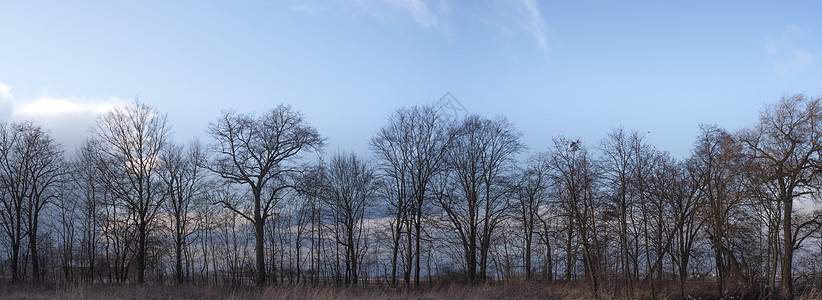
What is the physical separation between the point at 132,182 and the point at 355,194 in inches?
830

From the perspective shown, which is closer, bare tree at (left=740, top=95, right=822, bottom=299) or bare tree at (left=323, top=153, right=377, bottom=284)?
bare tree at (left=740, top=95, right=822, bottom=299)

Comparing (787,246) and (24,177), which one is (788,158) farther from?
(24,177)

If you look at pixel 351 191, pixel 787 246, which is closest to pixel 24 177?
pixel 351 191

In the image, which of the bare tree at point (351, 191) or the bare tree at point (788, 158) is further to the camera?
the bare tree at point (351, 191)

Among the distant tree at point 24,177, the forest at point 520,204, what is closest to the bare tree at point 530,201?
the forest at point 520,204

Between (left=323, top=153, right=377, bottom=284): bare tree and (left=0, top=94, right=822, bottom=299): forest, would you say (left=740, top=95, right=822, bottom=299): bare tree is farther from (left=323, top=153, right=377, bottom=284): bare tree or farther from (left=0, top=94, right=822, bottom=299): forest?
(left=323, top=153, right=377, bottom=284): bare tree

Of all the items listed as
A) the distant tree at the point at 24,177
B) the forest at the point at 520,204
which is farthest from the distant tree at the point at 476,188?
the distant tree at the point at 24,177

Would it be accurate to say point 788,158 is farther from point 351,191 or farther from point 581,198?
point 351,191

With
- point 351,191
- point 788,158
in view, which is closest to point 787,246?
point 788,158

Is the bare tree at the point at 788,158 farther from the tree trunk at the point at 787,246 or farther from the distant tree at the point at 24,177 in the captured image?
the distant tree at the point at 24,177

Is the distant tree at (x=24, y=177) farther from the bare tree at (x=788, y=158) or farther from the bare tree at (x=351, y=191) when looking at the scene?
the bare tree at (x=788, y=158)

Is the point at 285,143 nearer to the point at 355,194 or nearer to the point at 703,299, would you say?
the point at 355,194

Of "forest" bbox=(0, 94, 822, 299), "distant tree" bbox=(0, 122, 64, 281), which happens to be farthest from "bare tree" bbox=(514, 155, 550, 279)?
"distant tree" bbox=(0, 122, 64, 281)

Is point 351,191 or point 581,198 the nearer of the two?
point 581,198
